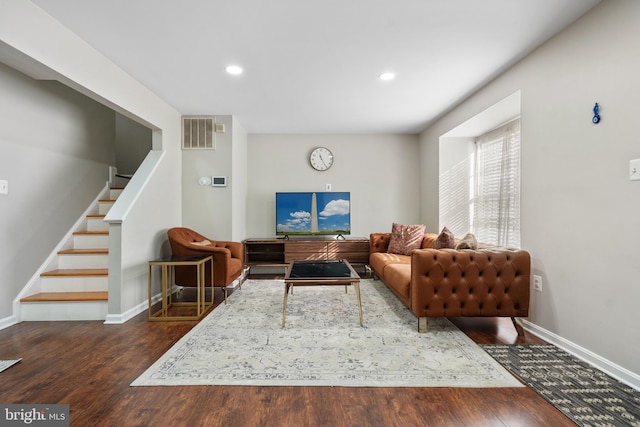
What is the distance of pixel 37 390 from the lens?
1.69 m

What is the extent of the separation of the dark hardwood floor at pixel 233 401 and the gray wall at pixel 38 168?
115cm

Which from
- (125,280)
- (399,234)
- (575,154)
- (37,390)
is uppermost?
(575,154)

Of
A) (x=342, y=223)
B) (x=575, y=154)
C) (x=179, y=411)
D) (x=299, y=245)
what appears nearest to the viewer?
(x=179, y=411)

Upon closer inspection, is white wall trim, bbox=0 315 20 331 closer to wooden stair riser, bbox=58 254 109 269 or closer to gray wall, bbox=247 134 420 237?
wooden stair riser, bbox=58 254 109 269

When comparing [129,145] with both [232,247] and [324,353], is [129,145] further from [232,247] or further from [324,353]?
[324,353]

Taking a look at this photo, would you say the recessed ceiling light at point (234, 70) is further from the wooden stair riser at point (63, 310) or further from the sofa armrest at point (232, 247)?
the wooden stair riser at point (63, 310)

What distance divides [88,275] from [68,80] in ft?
6.30

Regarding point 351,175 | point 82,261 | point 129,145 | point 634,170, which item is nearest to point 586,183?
point 634,170

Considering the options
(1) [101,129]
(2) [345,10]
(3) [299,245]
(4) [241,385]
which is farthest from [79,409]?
(1) [101,129]

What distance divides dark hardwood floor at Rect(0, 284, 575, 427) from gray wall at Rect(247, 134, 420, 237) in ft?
11.0

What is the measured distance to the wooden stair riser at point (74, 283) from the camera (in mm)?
3006

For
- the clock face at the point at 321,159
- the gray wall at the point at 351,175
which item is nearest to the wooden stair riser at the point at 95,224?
the gray wall at the point at 351,175

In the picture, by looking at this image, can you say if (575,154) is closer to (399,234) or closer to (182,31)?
(399,234)

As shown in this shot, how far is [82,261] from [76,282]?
0.95 ft
